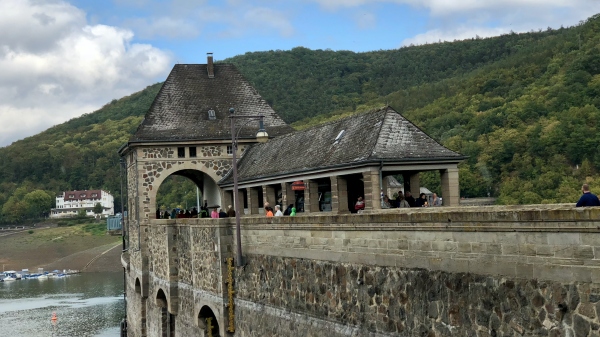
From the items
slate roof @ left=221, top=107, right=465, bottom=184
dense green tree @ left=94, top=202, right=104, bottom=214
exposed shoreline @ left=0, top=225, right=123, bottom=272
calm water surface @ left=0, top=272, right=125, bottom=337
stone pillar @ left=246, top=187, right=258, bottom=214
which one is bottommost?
calm water surface @ left=0, top=272, right=125, bottom=337

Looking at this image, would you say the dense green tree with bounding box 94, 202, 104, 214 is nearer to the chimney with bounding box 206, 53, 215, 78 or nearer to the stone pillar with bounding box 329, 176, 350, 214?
the chimney with bounding box 206, 53, 215, 78

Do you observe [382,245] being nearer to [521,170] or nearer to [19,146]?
[521,170]

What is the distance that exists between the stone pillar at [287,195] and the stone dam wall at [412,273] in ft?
10.6

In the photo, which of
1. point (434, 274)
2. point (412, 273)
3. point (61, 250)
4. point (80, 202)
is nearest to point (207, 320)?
point (412, 273)

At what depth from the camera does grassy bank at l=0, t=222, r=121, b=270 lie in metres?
113

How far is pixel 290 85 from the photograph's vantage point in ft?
436

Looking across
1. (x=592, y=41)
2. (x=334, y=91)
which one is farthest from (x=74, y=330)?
(x=334, y=91)

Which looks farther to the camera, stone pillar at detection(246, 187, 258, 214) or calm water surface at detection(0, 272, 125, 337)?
calm water surface at detection(0, 272, 125, 337)

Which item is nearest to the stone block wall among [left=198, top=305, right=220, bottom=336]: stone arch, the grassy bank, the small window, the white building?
[left=198, top=305, right=220, bottom=336]: stone arch

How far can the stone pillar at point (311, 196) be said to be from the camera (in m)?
22.0

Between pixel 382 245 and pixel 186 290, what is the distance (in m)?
12.4

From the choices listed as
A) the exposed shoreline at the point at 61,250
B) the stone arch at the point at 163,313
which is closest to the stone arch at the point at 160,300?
the stone arch at the point at 163,313

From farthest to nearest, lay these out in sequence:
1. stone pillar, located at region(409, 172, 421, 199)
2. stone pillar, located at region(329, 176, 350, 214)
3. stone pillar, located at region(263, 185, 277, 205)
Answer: stone pillar, located at region(263, 185, 277, 205) < stone pillar, located at region(409, 172, 421, 199) < stone pillar, located at region(329, 176, 350, 214)

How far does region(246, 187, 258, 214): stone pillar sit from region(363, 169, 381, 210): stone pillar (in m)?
8.37
